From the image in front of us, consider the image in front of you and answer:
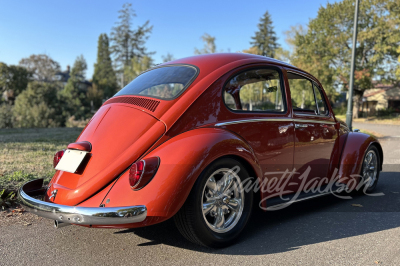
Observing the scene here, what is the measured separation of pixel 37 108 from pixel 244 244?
25.9 meters

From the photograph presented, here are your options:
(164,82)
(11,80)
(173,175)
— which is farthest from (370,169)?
(11,80)

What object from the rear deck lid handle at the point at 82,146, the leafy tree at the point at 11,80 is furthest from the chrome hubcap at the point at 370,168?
the leafy tree at the point at 11,80

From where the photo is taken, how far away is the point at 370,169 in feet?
16.8

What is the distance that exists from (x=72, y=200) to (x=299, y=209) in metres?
2.82

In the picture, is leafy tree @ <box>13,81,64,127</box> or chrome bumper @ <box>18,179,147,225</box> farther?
leafy tree @ <box>13,81,64,127</box>

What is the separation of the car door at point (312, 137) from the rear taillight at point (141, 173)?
189 cm

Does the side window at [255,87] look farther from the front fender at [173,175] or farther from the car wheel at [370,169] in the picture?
the car wheel at [370,169]

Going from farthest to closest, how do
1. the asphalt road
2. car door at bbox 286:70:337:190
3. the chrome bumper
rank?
car door at bbox 286:70:337:190 → the asphalt road → the chrome bumper

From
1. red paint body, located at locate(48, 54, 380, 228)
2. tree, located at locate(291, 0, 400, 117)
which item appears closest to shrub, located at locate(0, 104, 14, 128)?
red paint body, located at locate(48, 54, 380, 228)

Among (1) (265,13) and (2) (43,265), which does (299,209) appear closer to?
(2) (43,265)

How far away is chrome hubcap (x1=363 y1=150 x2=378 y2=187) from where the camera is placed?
5.03 m

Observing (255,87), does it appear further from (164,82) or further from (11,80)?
(11,80)

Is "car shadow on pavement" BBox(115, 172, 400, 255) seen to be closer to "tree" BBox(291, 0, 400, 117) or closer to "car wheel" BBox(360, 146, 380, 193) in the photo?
"car wheel" BBox(360, 146, 380, 193)

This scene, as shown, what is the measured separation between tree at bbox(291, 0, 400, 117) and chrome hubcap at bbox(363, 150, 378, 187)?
32.3 meters
